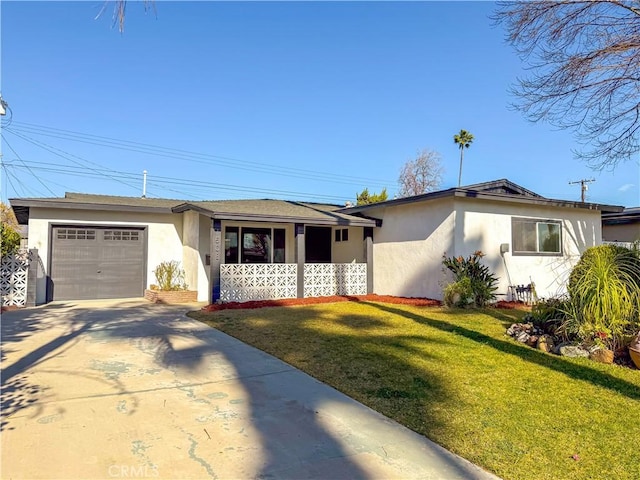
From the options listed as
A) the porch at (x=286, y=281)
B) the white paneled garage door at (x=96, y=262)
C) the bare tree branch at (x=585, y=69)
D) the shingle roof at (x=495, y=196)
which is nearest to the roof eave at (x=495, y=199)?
the shingle roof at (x=495, y=196)

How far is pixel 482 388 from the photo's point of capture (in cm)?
464

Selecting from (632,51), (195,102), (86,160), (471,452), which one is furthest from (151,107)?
(471,452)

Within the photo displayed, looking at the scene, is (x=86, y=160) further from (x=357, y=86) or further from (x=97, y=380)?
(x=97, y=380)

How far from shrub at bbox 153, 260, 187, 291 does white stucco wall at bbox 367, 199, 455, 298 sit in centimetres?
663

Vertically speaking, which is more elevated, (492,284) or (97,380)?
(492,284)

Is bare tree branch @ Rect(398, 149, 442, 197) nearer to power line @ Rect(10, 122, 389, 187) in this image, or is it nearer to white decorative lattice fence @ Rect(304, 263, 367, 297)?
power line @ Rect(10, 122, 389, 187)

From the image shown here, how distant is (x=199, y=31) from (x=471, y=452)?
12001 millimetres

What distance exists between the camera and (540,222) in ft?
40.4

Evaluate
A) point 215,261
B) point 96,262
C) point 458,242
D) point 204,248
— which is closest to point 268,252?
point 204,248

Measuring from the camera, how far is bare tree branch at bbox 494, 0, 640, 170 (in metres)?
9.04

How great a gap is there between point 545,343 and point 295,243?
26.4ft

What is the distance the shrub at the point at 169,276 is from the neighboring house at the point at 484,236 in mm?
6666

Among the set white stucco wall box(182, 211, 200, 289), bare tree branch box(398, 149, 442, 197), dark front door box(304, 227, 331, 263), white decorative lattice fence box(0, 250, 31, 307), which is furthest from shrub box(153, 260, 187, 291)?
bare tree branch box(398, 149, 442, 197)

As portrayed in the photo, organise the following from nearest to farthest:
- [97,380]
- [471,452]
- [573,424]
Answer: [471,452] → [573,424] → [97,380]
